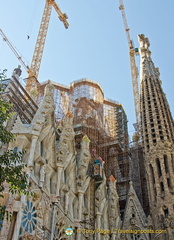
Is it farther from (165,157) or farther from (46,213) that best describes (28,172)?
(165,157)

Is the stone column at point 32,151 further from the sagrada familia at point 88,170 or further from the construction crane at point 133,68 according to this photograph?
the construction crane at point 133,68

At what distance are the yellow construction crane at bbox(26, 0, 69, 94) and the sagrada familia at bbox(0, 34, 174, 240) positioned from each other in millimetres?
5004

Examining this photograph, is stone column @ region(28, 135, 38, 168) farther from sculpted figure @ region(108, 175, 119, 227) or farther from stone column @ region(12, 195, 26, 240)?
sculpted figure @ region(108, 175, 119, 227)

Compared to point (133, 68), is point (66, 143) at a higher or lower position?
lower

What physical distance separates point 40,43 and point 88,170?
29713mm

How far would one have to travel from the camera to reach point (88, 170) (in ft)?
87.6

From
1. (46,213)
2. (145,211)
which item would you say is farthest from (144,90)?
(46,213)

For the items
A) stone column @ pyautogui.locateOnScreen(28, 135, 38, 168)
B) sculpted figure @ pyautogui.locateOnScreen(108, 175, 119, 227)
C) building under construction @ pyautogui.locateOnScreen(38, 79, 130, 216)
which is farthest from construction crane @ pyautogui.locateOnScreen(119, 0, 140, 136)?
stone column @ pyautogui.locateOnScreen(28, 135, 38, 168)

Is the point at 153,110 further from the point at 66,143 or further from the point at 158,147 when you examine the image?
the point at 66,143

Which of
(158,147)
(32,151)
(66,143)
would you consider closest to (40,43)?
(158,147)

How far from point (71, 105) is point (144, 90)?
10639 millimetres

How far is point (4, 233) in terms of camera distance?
15.1 m

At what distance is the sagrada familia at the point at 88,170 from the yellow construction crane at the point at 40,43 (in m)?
5.00

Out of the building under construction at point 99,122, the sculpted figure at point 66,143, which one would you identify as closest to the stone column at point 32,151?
the sculpted figure at point 66,143
